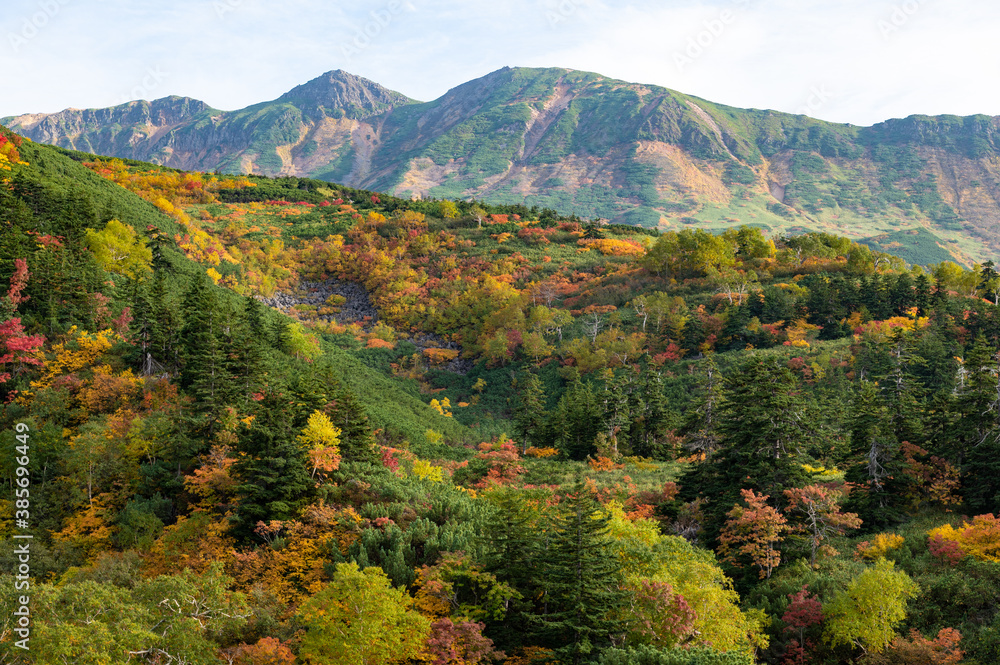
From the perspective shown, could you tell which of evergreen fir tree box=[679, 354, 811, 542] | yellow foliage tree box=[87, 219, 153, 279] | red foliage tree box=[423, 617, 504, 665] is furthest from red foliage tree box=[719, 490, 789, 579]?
yellow foliage tree box=[87, 219, 153, 279]

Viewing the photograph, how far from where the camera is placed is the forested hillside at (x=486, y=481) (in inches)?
691

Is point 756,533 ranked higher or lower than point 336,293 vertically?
lower

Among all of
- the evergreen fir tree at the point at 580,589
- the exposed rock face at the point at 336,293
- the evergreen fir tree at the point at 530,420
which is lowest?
the evergreen fir tree at the point at 530,420

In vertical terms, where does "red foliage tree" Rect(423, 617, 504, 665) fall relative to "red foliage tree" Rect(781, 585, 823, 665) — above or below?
above

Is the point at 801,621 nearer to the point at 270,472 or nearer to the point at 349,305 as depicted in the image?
the point at 270,472

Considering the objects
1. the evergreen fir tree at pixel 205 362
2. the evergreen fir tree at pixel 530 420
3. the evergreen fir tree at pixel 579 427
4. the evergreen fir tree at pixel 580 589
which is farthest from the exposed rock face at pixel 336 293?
the evergreen fir tree at pixel 580 589

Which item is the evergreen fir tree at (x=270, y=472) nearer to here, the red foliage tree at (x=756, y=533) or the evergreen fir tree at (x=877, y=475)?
the red foliage tree at (x=756, y=533)

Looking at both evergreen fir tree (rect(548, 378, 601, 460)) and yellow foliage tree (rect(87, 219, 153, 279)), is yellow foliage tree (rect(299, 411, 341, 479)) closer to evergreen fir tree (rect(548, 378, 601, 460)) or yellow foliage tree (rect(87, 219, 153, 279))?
evergreen fir tree (rect(548, 378, 601, 460))

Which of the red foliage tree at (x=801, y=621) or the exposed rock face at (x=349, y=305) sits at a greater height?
the exposed rock face at (x=349, y=305)

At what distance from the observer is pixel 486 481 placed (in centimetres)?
3462

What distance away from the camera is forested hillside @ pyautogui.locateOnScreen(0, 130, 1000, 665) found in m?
17.6

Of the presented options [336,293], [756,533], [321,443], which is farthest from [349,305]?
[756,533]

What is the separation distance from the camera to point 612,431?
1780 inches

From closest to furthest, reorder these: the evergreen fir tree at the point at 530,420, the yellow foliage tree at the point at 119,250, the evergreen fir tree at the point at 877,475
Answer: the evergreen fir tree at the point at 877,475 → the yellow foliage tree at the point at 119,250 → the evergreen fir tree at the point at 530,420
